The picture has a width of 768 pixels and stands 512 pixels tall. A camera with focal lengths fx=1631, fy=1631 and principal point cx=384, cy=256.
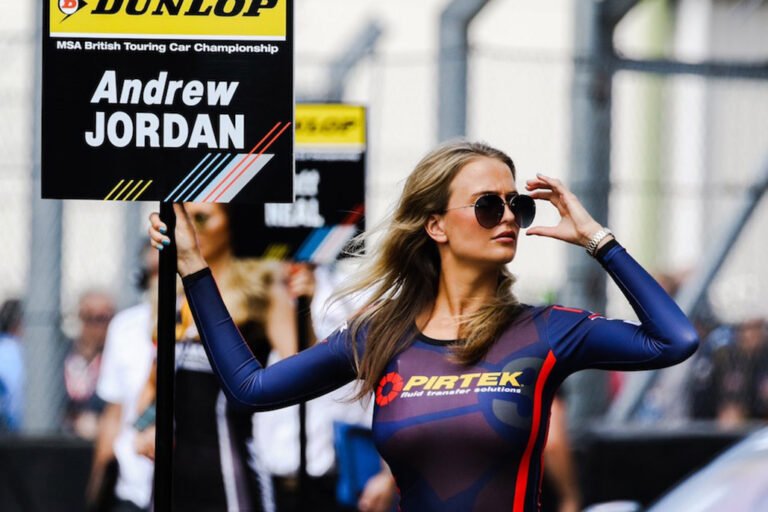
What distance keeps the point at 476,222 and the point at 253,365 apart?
691 millimetres

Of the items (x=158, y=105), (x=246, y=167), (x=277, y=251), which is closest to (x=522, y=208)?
Result: (x=246, y=167)

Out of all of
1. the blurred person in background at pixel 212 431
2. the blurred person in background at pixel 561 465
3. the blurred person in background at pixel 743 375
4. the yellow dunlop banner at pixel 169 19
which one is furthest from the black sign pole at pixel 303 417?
the blurred person in background at pixel 743 375

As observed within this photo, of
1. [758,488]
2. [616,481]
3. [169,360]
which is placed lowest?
[616,481]

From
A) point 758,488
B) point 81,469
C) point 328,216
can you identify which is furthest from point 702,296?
point 758,488

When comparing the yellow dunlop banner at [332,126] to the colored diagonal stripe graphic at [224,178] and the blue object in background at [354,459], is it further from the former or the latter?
the colored diagonal stripe graphic at [224,178]

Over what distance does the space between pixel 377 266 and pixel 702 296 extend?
570 cm

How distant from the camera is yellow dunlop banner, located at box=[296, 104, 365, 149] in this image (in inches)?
303

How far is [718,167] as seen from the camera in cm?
1034

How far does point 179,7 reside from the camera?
4137 millimetres

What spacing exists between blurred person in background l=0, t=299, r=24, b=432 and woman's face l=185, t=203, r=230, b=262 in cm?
268

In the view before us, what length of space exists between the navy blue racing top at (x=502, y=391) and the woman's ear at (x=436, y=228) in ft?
1.00

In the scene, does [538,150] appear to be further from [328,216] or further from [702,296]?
[328,216]

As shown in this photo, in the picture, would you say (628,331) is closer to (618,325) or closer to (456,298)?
(618,325)

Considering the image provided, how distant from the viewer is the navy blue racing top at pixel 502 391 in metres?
3.92
